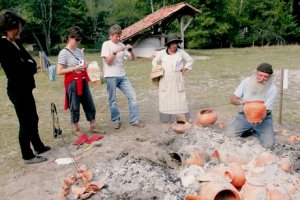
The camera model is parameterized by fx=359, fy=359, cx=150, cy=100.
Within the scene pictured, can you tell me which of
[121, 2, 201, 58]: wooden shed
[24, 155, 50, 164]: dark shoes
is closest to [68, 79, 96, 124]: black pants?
[24, 155, 50, 164]: dark shoes

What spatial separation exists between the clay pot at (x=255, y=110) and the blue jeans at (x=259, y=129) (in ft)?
1.32

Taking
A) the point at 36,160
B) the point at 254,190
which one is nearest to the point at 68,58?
the point at 36,160

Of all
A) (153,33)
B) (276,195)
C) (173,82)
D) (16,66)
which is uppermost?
(153,33)

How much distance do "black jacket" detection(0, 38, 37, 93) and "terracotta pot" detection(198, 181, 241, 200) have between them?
100 inches

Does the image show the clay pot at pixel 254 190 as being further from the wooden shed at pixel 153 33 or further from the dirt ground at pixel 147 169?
the wooden shed at pixel 153 33

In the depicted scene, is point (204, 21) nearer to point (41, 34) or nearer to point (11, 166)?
point (41, 34)

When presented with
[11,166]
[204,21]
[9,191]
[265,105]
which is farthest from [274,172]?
[204,21]

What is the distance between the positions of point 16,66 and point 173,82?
102 inches

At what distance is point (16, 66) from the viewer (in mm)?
4254

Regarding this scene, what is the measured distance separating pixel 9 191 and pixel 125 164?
1322 millimetres

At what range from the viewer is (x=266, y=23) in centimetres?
3092

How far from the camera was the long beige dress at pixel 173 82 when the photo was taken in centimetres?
587

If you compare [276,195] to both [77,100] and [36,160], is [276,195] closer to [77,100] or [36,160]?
[36,160]

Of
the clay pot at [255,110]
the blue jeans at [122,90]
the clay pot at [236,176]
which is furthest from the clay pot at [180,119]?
the clay pot at [236,176]
